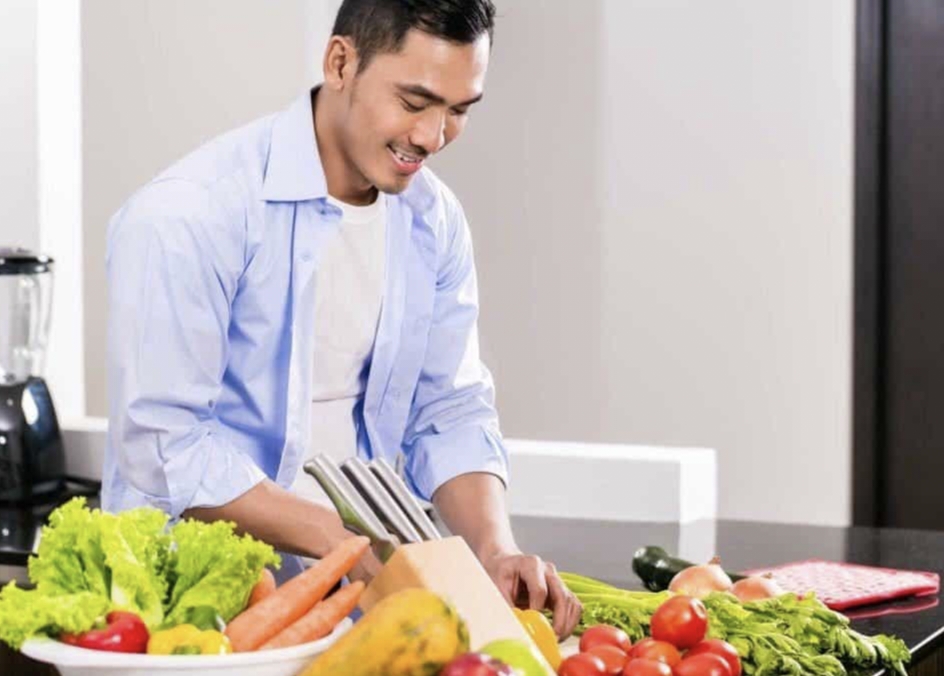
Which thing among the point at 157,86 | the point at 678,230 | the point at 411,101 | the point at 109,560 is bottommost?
the point at 109,560

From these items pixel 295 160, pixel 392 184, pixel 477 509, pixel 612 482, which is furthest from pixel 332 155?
pixel 612 482

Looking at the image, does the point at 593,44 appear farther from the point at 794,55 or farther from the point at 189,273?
the point at 189,273

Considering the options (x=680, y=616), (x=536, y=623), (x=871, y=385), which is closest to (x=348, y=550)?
(x=536, y=623)

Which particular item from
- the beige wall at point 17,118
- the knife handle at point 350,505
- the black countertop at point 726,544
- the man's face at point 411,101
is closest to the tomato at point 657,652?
the knife handle at point 350,505

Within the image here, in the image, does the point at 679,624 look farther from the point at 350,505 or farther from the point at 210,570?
the point at 210,570

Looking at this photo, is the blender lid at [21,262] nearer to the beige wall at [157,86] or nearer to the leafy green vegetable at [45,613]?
the beige wall at [157,86]

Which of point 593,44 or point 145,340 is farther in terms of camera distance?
point 593,44

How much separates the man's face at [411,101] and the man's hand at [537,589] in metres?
0.45

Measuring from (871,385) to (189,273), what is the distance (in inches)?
119

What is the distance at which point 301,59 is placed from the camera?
4.55m

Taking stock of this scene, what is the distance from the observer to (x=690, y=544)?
9.38ft

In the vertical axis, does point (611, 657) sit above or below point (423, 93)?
below

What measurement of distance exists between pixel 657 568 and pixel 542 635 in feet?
2.61

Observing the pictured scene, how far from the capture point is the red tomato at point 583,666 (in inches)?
63.2
